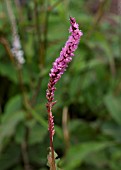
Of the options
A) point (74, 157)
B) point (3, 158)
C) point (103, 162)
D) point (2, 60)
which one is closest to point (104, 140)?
point (103, 162)

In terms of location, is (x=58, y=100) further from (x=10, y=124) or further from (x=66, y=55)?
(x=66, y=55)

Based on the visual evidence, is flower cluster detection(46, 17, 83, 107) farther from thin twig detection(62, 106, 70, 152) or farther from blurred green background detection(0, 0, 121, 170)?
thin twig detection(62, 106, 70, 152)

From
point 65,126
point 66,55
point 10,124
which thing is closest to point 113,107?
point 65,126

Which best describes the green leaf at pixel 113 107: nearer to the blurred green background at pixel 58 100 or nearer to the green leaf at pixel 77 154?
the blurred green background at pixel 58 100

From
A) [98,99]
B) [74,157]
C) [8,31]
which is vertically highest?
[8,31]

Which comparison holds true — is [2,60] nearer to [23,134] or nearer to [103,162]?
[23,134]

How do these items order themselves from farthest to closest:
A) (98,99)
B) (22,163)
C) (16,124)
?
(98,99) → (22,163) → (16,124)

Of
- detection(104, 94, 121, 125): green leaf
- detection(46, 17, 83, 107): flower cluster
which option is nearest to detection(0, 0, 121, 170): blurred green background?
detection(104, 94, 121, 125): green leaf

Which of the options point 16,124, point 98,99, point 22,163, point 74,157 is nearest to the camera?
point 74,157
